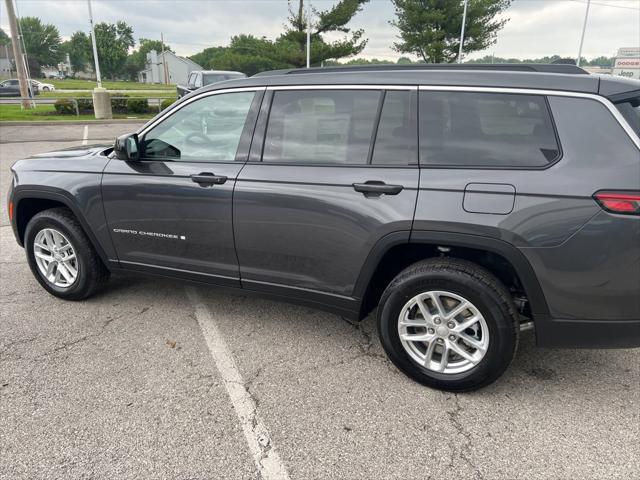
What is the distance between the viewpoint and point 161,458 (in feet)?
7.30

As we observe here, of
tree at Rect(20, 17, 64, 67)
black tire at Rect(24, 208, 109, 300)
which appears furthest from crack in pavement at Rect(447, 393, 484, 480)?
tree at Rect(20, 17, 64, 67)

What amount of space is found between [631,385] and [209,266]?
2781 mm

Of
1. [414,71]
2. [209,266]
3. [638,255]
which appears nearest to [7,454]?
[209,266]

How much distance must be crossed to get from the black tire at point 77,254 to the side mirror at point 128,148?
78 centimetres

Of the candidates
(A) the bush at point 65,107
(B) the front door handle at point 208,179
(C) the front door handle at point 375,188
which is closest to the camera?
(C) the front door handle at point 375,188

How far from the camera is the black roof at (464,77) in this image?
234 centimetres

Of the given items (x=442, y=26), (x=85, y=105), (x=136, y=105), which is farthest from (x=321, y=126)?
(x=442, y=26)

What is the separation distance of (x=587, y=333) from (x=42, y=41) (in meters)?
127

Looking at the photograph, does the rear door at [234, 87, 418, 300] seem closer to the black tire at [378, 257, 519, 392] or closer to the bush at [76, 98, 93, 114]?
the black tire at [378, 257, 519, 392]

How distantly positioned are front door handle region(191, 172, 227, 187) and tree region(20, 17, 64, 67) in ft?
399

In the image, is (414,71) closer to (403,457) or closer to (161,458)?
(403,457)

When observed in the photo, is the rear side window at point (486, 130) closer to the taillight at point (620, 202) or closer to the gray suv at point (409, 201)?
the gray suv at point (409, 201)

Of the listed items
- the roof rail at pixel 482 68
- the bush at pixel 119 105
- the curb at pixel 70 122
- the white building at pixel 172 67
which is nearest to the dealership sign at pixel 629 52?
the bush at pixel 119 105

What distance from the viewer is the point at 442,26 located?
29172 mm
